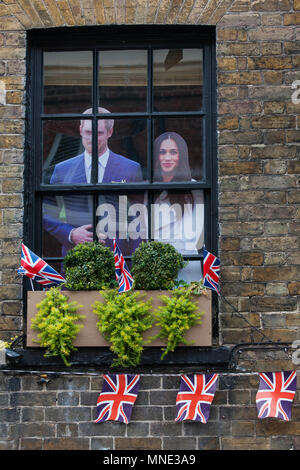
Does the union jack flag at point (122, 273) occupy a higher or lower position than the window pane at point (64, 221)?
lower

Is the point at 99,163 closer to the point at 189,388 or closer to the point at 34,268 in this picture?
the point at 34,268

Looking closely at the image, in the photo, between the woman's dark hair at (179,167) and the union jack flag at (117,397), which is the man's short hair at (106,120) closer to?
the woman's dark hair at (179,167)

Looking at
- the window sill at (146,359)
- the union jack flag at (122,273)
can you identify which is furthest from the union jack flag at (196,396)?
the union jack flag at (122,273)

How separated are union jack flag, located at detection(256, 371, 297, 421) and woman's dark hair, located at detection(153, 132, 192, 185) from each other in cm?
175

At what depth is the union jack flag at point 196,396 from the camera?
5.16m

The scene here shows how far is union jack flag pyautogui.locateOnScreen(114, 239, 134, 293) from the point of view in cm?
519

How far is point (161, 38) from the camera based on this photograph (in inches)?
226

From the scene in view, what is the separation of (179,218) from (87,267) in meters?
0.94

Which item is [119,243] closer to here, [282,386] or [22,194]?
[22,194]

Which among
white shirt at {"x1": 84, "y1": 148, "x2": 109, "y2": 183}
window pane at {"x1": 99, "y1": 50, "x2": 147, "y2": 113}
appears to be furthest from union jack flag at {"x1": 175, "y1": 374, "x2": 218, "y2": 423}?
window pane at {"x1": 99, "y1": 50, "x2": 147, "y2": 113}

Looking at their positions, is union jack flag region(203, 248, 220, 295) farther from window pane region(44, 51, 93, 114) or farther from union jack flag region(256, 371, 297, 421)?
window pane region(44, 51, 93, 114)

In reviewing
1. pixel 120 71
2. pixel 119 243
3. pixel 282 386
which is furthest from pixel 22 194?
pixel 282 386

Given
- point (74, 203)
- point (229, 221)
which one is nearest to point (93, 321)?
point (74, 203)

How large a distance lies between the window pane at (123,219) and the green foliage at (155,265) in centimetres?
35
